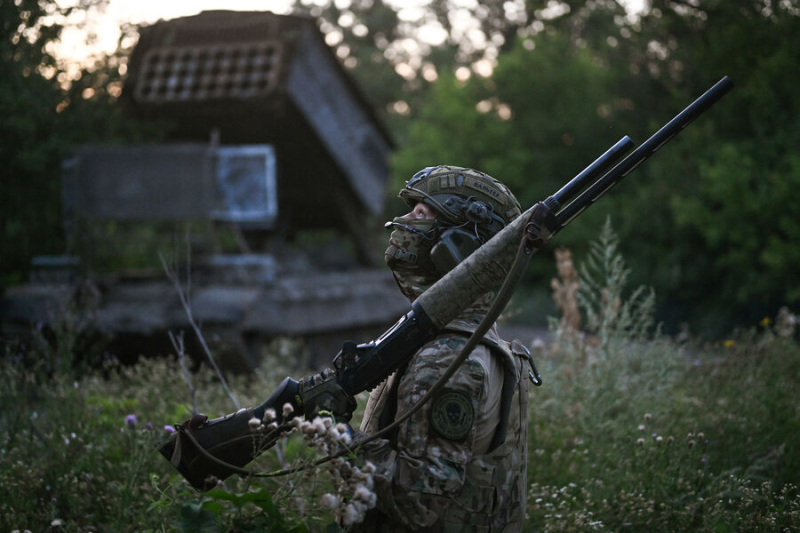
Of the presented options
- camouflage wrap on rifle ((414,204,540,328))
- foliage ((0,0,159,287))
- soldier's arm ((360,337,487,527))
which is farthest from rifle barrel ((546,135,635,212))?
foliage ((0,0,159,287))

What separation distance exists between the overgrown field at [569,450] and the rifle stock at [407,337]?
0.50 feet

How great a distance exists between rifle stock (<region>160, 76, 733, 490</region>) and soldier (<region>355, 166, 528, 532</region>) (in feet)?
0.36

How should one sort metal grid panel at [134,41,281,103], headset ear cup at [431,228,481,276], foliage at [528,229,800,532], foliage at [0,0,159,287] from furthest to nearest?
metal grid panel at [134,41,281,103] < foliage at [0,0,159,287] < foliage at [528,229,800,532] < headset ear cup at [431,228,481,276]

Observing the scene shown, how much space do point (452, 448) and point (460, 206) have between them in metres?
0.85

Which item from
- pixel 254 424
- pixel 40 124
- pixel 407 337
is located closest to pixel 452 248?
pixel 407 337

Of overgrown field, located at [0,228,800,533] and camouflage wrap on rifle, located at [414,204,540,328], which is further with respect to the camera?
overgrown field, located at [0,228,800,533]

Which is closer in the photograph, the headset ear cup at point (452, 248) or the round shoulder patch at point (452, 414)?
the round shoulder patch at point (452, 414)

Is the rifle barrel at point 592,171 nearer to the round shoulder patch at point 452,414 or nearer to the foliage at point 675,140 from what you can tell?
the round shoulder patch at point 452,414

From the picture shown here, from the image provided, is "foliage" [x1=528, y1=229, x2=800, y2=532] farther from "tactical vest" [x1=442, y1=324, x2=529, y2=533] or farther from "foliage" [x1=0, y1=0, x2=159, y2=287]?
"foliage" [x1=0, y1=0, x2=159, y2=287]

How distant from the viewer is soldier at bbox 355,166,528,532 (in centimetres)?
239

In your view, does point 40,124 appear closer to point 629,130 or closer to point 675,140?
point 675,140

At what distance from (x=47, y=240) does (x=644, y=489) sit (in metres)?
8.87

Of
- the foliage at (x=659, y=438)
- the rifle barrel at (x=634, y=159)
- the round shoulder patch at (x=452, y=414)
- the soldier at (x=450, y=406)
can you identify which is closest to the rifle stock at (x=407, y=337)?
the rifle barrel at (x=634, y=159)

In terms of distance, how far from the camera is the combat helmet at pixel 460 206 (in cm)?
263
